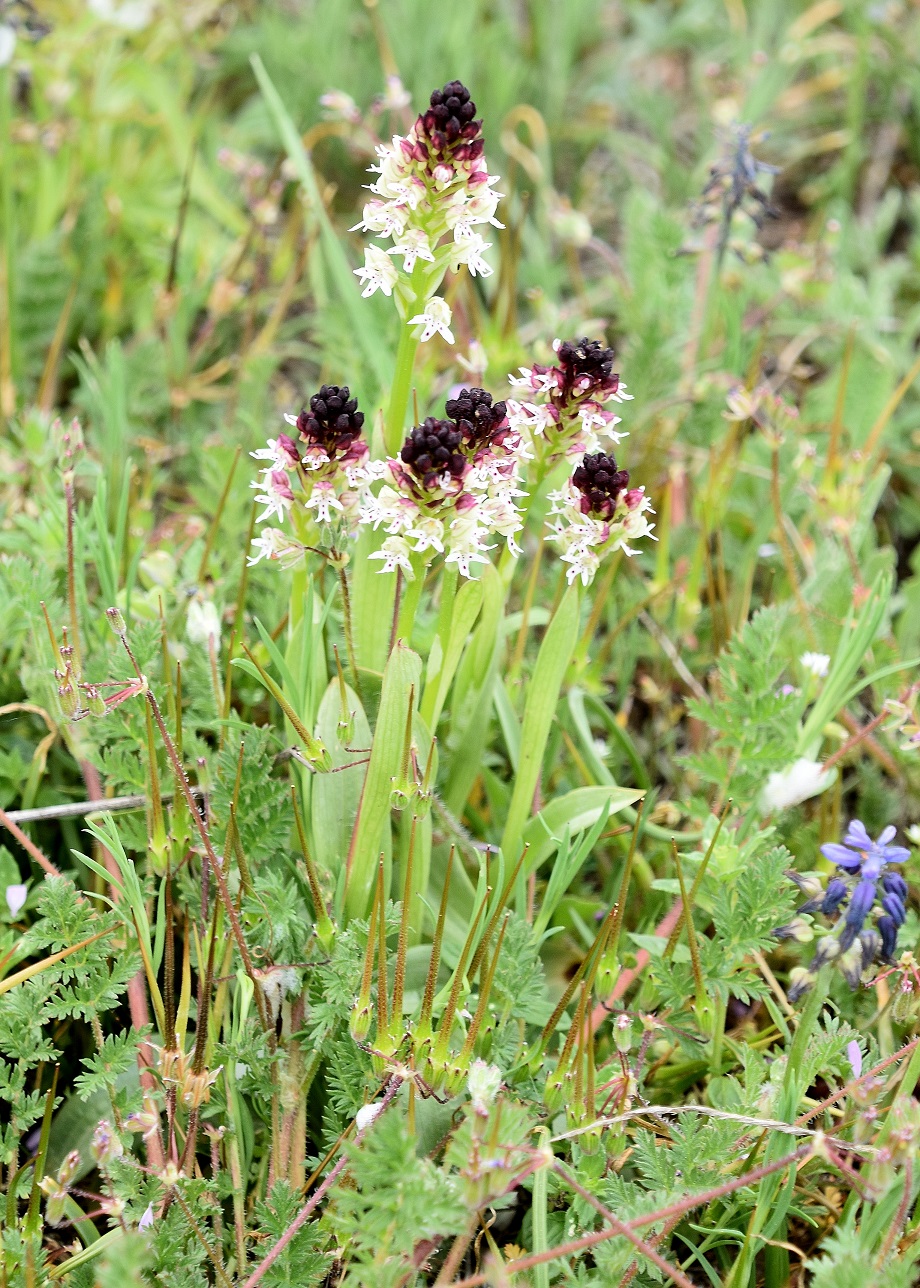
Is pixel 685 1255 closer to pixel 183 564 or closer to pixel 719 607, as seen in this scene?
pixel 719 607

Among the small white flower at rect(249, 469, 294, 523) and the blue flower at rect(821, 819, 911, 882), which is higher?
the small white flower at rect(249, 469, 294, 523)

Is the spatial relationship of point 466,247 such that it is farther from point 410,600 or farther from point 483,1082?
point 483,1082

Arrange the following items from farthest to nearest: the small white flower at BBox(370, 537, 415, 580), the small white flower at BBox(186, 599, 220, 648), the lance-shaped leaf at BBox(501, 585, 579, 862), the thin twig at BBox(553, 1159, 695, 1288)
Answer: the small white flower at BBox(186, 599, 220, 648), the lance-shaped leaf at BBox(501, 585, 579, 862), the small white flower at BBox(370, 537, 415, 580), the thin twig at BBox(553, 1159, 695, 1288)

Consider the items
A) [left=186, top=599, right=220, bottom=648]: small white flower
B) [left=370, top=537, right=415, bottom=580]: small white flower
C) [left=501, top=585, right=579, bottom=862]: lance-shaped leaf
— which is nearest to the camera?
[left=370, top=537, right=415, bottom=580]: small white flower

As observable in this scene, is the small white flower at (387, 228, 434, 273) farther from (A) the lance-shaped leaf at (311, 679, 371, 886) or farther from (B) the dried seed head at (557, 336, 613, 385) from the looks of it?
(A) the lance-shaped leaf at (311, 679, 371, 886)

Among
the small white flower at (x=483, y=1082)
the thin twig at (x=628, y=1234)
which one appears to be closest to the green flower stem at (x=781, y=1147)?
the thin twig at (x=628, y=1234)

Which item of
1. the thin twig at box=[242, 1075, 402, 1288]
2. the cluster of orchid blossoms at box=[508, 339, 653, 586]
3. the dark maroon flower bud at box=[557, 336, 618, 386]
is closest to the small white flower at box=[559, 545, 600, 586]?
the cluster of orchid blossoms at box=[508, 339, 653, 586]

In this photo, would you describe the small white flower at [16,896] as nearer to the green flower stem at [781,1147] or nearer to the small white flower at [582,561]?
the small white flower at [582,561]
